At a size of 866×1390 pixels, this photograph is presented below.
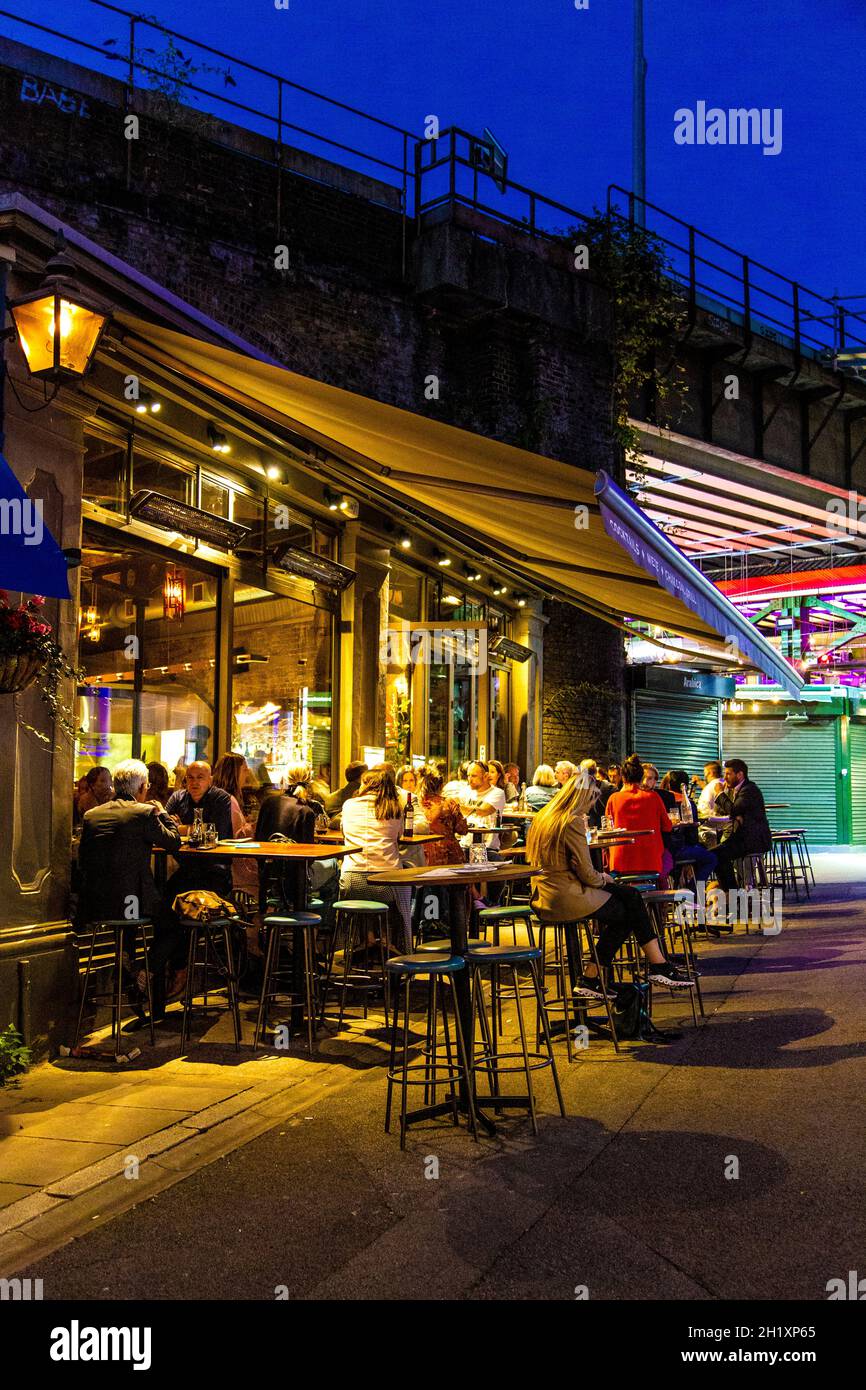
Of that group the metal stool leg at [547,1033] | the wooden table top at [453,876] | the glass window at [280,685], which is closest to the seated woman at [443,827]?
the glass window at [280,685]

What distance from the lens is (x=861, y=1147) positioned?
5316mm

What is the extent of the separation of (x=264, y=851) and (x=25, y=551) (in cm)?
266

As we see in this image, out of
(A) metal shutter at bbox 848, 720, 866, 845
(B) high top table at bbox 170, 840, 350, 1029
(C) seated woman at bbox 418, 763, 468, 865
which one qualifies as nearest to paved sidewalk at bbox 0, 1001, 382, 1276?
(B) high top table at bbox 170, 840, 350, 1029

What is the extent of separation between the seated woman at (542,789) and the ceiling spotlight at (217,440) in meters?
5.53

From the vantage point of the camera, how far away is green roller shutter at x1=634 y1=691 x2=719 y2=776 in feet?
73.1

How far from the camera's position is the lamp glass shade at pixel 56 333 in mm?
6902

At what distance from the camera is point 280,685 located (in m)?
12.6

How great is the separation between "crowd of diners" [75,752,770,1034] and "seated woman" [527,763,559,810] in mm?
1223

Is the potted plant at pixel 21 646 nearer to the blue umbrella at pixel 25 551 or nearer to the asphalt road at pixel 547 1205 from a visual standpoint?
the blue umbrella at pixel 25 551

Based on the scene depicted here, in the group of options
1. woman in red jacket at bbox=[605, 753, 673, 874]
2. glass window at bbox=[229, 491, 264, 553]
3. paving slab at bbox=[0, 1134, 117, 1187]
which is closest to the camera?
paving slab at bbox=[0, 1134, 117, 1187]

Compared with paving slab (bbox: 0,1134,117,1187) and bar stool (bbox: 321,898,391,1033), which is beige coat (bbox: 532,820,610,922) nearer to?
bar stool (bbox: 321,898,391,1033)

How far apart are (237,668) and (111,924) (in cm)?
455

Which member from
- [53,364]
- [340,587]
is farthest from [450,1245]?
[340,587]
